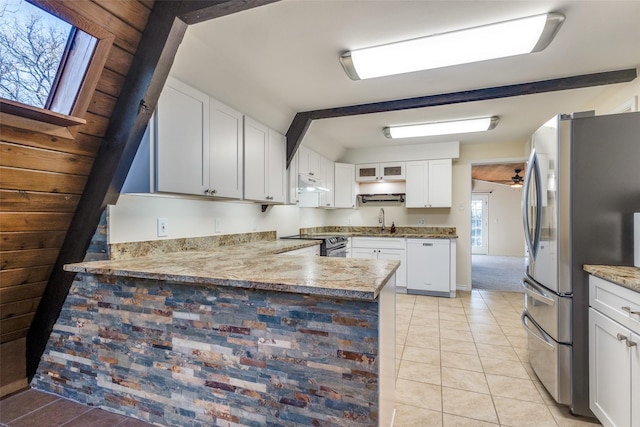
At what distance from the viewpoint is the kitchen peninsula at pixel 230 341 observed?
131cm

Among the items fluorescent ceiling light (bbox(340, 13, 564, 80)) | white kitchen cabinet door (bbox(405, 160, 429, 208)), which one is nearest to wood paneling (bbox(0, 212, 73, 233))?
fluorescent ceiling light (bbox(340, 13, 564, 80))

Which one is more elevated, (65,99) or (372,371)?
(65,99)

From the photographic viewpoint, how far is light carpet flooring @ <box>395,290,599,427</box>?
1841 mm

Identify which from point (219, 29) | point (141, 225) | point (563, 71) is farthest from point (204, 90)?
point (563, 71)

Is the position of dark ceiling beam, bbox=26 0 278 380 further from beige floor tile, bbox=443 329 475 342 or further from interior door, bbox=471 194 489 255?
interior door, bbox=471 194 489 255

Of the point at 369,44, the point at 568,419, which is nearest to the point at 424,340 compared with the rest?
the point at 568,419

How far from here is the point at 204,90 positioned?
7.62ft

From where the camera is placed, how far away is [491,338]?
3.00 meters

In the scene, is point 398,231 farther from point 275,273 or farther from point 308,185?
point 275,273

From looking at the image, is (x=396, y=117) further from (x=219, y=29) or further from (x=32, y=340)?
(x=32, y=340)

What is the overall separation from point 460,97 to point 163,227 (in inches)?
110

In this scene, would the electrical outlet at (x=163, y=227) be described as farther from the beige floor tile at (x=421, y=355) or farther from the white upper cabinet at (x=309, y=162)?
the beige floor tile at (x=421, y=355)

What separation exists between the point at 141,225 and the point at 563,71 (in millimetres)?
3471

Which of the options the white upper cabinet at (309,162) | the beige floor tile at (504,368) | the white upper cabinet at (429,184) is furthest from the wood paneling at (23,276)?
the white upper cabinet at (429,184)
